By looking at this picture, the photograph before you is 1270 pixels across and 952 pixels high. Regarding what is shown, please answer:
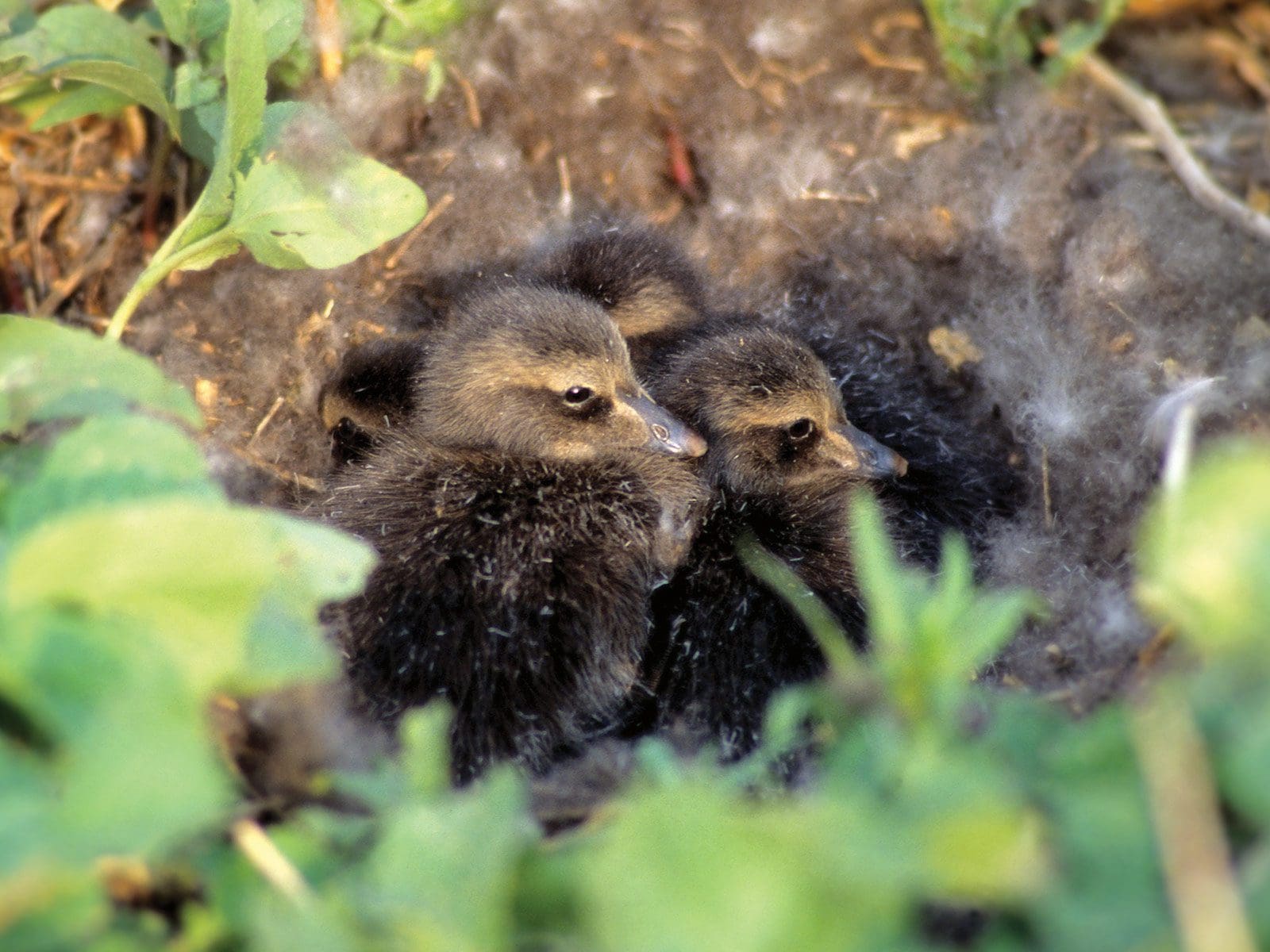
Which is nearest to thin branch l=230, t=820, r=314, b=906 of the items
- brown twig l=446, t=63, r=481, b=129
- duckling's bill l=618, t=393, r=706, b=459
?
duckling's bill l=618, t=393, r=706, b=459

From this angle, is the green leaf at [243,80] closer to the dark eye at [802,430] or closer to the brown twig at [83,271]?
the brown twig at [83,271]

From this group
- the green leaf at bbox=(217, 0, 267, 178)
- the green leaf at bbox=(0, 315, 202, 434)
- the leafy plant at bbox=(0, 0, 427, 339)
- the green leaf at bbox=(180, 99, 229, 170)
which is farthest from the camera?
the green leaf at bbox=(180, 99, 229, 170)

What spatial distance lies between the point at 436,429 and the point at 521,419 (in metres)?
0.20

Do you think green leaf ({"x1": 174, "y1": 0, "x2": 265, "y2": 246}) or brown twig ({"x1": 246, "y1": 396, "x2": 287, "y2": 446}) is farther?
brown twig ({"x1": 246, "y1": 396, "x2": 287, "y2": 446})

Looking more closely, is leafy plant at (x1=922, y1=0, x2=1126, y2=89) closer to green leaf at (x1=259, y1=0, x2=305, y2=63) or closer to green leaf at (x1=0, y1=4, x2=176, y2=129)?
green leaf at (x1=259, y1=0, x2=305, y2=63)

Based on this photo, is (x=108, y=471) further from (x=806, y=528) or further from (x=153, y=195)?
(x=153, y=195)

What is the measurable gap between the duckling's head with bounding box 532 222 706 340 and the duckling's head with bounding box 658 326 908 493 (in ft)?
0.68

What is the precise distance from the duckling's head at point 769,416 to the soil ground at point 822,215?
41 centimetres

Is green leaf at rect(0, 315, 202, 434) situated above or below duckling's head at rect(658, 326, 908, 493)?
above

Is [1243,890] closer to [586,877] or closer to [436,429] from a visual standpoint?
[586,877]

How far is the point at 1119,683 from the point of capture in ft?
6.31

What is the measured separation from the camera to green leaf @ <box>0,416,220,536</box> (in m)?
1.38

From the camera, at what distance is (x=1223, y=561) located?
1106mm

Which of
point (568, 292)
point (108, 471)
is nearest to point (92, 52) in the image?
point (568, 292)
